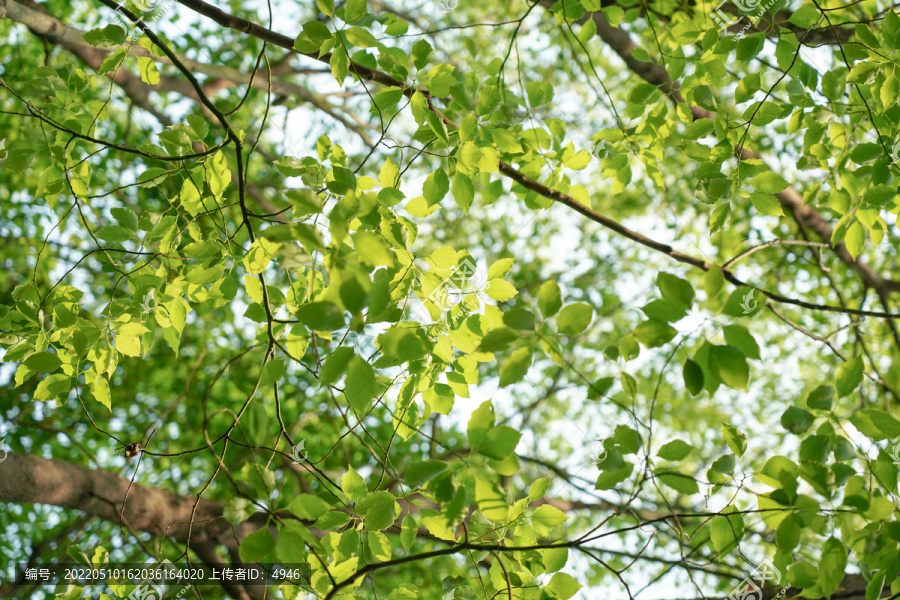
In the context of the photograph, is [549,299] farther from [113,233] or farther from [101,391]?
[101,391]

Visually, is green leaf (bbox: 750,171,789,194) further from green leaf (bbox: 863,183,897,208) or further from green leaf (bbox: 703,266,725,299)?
green leaf (bbox: 703,266,725,299)

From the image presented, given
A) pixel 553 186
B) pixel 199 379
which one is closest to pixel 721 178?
pixel 553 186

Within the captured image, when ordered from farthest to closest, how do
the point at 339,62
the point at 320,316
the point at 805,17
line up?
the point at 805,17 < the point at 339,62 < the point at 320,316

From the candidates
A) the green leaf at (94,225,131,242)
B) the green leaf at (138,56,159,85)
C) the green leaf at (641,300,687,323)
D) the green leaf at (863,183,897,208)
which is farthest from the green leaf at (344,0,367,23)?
the green leaf at (863,183,897,208)

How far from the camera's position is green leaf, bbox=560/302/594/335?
773 millimetres

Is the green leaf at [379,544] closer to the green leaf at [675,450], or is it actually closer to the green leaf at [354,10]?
the green leaf at [675,450]

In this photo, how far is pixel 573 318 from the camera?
775 millimetres

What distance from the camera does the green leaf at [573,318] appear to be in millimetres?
773

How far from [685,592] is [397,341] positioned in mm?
4543

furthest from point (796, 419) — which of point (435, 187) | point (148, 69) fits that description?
point (148, 69)

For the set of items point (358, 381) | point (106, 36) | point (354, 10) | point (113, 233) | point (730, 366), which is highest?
point (106, 36)

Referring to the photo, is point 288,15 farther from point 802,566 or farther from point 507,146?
point 802,566

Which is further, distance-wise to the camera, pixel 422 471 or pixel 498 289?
pixel 498 289

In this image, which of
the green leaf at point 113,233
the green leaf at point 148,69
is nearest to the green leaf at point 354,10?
the green leaf at point 148,69
